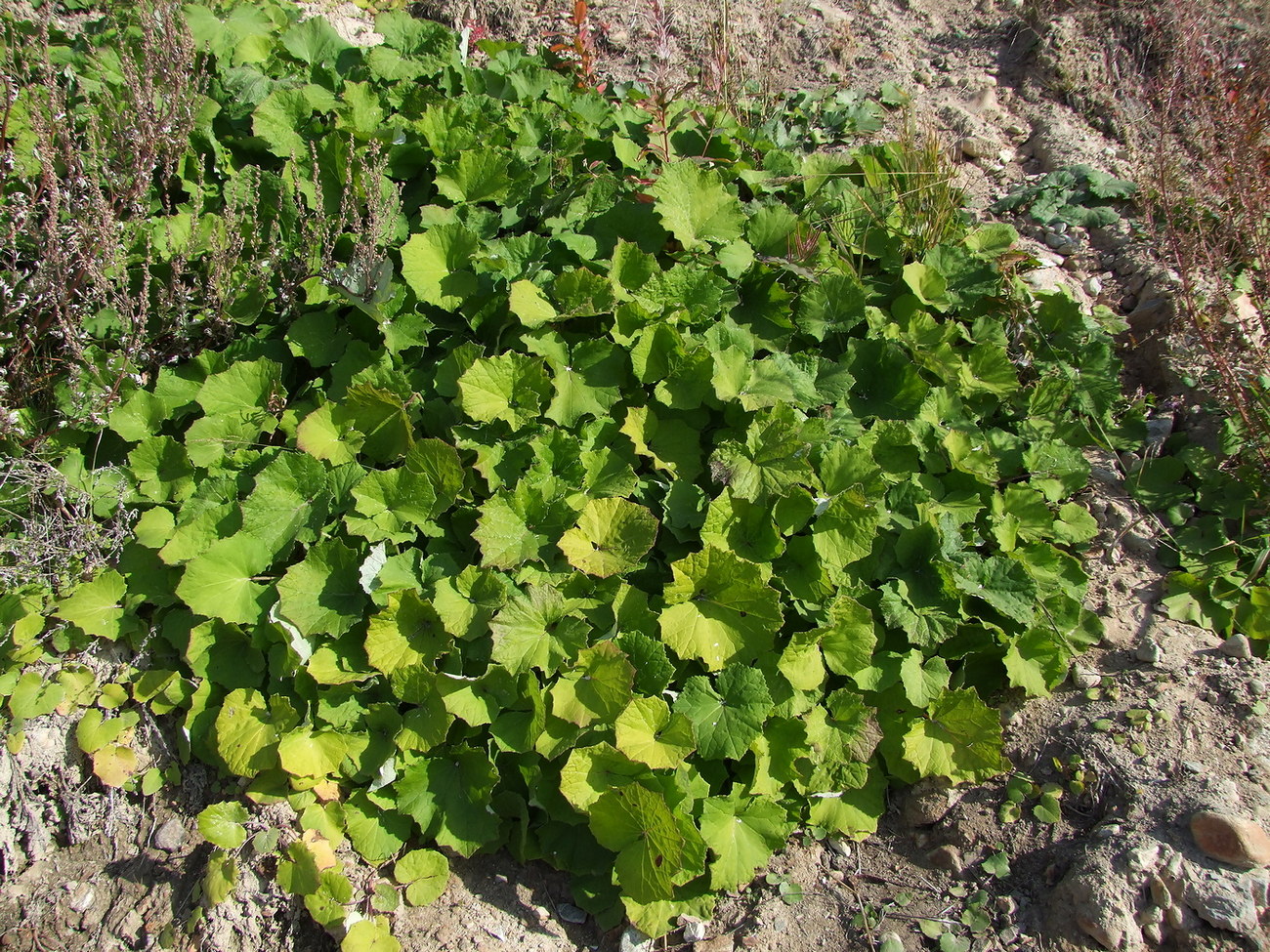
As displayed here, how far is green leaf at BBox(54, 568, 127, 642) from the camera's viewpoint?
105 inches

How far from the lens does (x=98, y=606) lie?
107 inches

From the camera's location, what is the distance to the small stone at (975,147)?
4.24 m

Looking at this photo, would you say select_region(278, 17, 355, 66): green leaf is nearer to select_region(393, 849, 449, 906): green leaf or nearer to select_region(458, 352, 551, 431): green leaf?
select_region(458, 352, 551, 431): green leaf

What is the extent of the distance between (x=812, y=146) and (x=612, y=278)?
5.47 feet

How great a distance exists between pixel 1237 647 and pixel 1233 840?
0.78 meters

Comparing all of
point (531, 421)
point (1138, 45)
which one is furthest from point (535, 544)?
point (1138, 45)

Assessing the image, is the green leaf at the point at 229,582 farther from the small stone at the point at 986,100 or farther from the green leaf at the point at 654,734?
the small stone at the point at 986,100

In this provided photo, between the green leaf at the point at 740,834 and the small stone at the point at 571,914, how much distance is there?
0.41 metres

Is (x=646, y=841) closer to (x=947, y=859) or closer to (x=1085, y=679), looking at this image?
(x=947, y=859)

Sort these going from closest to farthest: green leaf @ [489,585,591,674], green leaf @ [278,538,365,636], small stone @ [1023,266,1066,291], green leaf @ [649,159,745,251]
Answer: green leaf @ [489,585,591,674] < green leaf @ [278,538,365,636] < green leaf @ [649,159,745,251] < small stone @ [1023,266,1066,291]

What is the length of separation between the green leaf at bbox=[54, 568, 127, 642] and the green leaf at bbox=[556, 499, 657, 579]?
1.41m

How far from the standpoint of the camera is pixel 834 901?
96.3 inches

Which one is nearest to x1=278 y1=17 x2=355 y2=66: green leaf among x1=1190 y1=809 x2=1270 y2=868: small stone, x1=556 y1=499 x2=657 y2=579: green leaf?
x1=556 y1=499 x2=657 y2=579: green leaf

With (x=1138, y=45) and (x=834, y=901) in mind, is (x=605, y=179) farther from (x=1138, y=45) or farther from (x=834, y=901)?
(x=1138, y=45)
